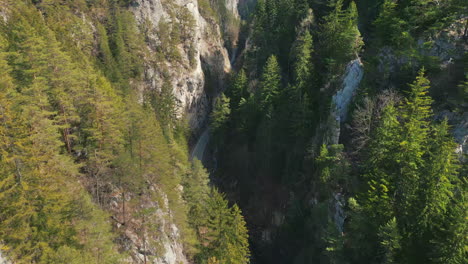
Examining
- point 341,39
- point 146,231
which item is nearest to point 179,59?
point 341,39

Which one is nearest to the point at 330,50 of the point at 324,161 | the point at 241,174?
the point at 324,161

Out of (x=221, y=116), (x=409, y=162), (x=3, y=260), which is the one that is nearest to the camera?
(x=3, y=260)

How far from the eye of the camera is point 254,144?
46625 mm

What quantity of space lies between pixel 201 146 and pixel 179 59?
1996cm

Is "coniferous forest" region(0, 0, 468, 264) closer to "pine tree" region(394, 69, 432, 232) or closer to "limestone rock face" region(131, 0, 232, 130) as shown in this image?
"pine tree" region(394, 69, 432, 232)

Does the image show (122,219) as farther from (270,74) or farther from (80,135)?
(270,74)

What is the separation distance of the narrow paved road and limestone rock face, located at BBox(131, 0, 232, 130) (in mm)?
2781

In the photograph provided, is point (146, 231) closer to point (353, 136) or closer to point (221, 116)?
point (353, 136)

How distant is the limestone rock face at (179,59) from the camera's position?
57.9 meters

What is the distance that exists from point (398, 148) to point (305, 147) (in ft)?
55.7

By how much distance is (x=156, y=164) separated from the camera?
28641 mm

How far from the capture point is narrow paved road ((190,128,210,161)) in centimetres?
5691

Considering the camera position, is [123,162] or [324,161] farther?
[324,161]

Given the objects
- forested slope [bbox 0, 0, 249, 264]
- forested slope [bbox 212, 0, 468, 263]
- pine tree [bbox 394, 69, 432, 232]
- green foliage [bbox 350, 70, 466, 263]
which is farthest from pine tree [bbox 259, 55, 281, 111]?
pine tree [bbox 394, 69, 432, 232]
